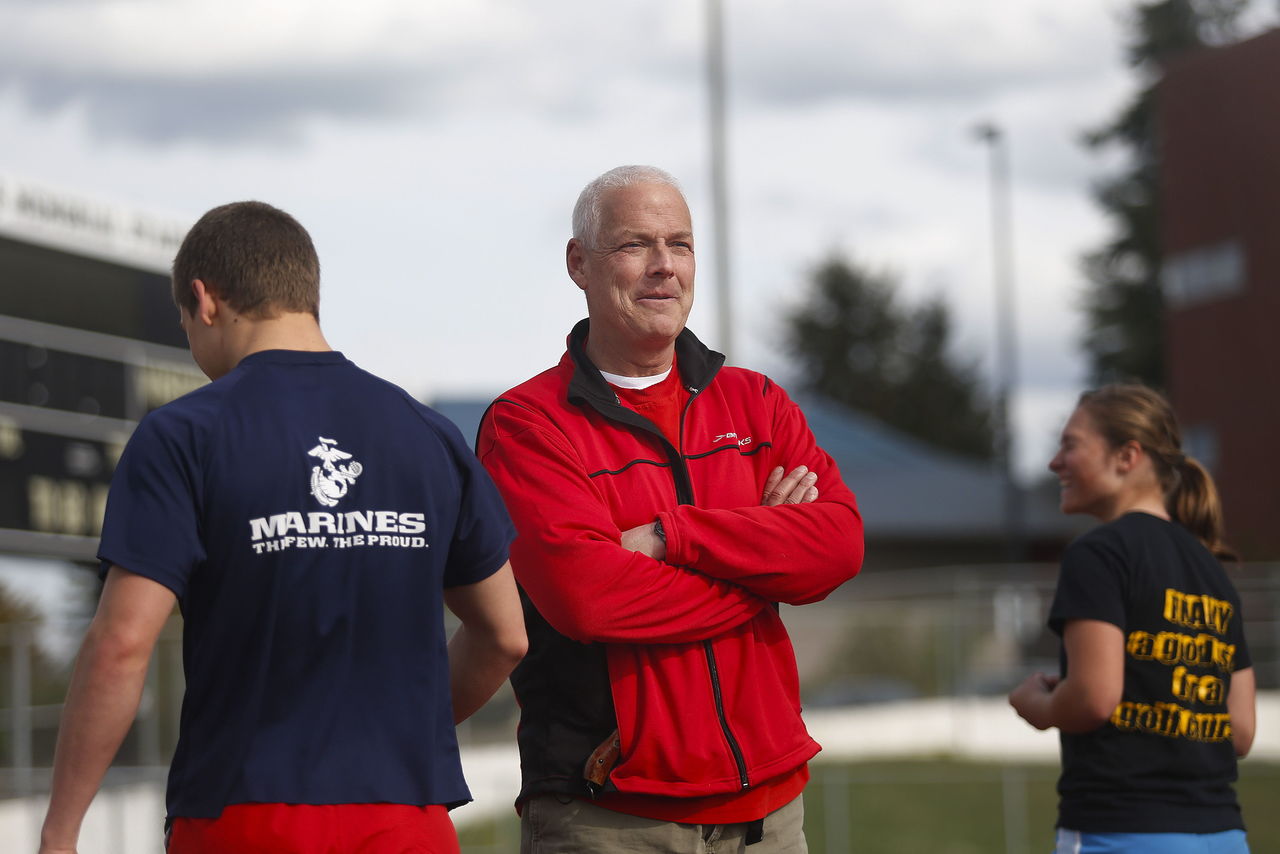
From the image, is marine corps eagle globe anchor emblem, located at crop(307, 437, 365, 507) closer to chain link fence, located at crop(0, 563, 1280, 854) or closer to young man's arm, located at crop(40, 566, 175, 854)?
young man's arm, located at crop(40, 566, 175, 854)

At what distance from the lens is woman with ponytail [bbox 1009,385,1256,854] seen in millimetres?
3855

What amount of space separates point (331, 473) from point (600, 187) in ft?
3.81

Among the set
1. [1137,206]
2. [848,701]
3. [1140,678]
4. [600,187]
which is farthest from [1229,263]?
[600,187]

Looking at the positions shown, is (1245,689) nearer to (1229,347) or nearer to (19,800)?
(19,800)

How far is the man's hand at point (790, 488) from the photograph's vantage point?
Answer: 3643 millimetres

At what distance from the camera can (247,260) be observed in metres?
2.94

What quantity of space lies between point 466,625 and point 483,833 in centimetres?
1283

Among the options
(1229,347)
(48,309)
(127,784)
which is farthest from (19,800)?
(1229,347)

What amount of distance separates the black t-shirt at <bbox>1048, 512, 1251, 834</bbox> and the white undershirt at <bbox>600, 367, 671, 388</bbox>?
107cm

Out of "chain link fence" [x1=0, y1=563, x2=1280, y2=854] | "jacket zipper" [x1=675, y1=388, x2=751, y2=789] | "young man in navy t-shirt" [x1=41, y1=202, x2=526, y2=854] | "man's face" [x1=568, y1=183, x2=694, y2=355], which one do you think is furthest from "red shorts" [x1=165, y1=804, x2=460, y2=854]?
"chain link fence" [x1=0, y1=563, x2=1280, y2=854]

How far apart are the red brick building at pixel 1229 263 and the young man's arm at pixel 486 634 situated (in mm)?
31041

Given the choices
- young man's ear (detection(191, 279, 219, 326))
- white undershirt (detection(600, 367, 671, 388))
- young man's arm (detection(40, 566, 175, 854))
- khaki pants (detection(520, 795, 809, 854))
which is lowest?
khaki pants (detection(520, 795, 809, 854))

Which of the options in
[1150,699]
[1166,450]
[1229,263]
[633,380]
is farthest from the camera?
[1229,263]

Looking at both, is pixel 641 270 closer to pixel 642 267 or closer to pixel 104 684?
pixel 642 267
